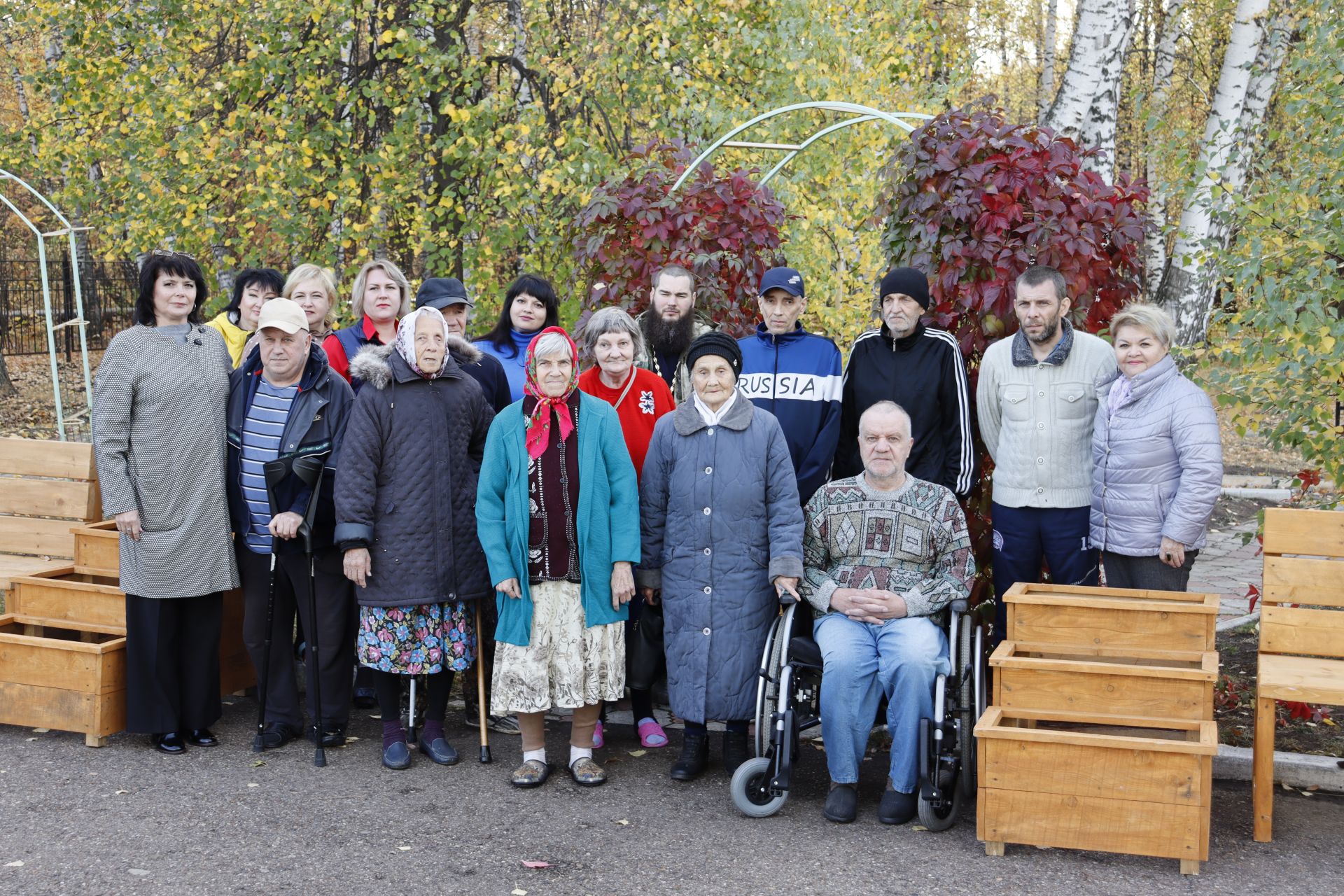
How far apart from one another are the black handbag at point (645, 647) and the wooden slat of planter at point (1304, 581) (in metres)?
2.24

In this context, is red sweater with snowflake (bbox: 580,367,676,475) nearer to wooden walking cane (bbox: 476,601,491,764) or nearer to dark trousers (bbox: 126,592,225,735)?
wooden walking cane (bbox: 476,601,491,764)

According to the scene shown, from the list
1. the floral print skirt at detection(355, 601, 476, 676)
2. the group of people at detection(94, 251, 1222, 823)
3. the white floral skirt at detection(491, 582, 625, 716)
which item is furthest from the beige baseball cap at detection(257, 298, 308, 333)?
the white floral skirt at detection(491, 582, 625, 716)

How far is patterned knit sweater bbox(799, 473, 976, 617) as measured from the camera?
14.8 ft

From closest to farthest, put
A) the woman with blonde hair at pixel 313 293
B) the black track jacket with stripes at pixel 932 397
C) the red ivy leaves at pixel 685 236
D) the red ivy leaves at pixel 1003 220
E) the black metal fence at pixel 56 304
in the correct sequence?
the black track jacket with stripes at pixel 932 397
the red ivy leaves at pixel 1003 220
the woman with blonde hair at pixel 313 293
the red ivy leaves at pixel 685 236
the black metal fence at pixel 56 304

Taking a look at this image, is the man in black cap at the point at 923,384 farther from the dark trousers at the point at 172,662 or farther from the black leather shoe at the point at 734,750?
the dark trousers at the point at 172,662

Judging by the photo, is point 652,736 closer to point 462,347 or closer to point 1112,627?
point 462,347

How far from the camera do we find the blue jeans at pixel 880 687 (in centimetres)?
424

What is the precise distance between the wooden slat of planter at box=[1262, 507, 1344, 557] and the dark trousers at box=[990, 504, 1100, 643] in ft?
2.07

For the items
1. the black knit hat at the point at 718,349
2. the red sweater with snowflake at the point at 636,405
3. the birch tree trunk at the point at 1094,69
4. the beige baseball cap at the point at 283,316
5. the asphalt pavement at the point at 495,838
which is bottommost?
the asphalt pavement at the point at 495,838

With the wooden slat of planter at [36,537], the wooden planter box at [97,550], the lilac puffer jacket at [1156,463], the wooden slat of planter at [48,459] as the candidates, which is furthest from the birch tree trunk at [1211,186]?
the wooden slat of planter at [36,537]

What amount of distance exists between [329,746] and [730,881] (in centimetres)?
199

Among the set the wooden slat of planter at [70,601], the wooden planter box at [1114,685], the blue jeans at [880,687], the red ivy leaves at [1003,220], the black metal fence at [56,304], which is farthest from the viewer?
the black metal fence at [56,304]

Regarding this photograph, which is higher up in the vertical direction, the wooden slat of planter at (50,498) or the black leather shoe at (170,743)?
the wooden slat of planter at (50,498)

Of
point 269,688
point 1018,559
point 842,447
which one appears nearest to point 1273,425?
point 1018,559
